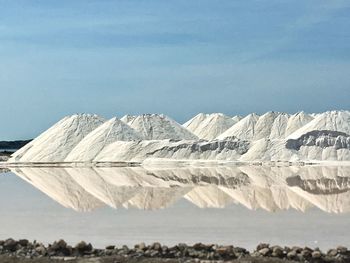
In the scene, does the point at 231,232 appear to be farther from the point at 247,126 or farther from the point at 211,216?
the point at 247,126

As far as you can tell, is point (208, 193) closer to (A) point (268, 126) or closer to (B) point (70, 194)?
(B) point (70, 194)

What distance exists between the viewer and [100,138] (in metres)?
44.3

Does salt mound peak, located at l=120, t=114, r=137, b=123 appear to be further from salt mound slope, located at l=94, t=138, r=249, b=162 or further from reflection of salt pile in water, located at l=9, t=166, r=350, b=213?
reflection of salt pile in water, located at l=9, t=166, r=350, b=213

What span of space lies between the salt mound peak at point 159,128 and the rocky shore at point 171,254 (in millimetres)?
39936

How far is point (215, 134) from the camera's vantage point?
194 feet

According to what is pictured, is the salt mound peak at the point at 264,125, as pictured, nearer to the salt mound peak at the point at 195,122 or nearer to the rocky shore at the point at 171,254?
the salt mound peak at the point at 195,122

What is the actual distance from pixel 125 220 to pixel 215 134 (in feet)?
157

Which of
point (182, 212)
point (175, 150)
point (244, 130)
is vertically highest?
point (244, 130)

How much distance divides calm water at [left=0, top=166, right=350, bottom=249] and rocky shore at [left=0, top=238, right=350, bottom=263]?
107 cm

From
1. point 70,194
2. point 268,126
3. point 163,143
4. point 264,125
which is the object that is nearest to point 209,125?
point 264,125

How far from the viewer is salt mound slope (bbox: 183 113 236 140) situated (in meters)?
59.6

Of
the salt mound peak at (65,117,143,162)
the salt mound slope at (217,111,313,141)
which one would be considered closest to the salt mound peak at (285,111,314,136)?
the salt mound slope at (217,111,313,141)

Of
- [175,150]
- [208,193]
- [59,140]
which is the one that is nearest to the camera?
[208,193]

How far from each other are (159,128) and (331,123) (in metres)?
13.2
